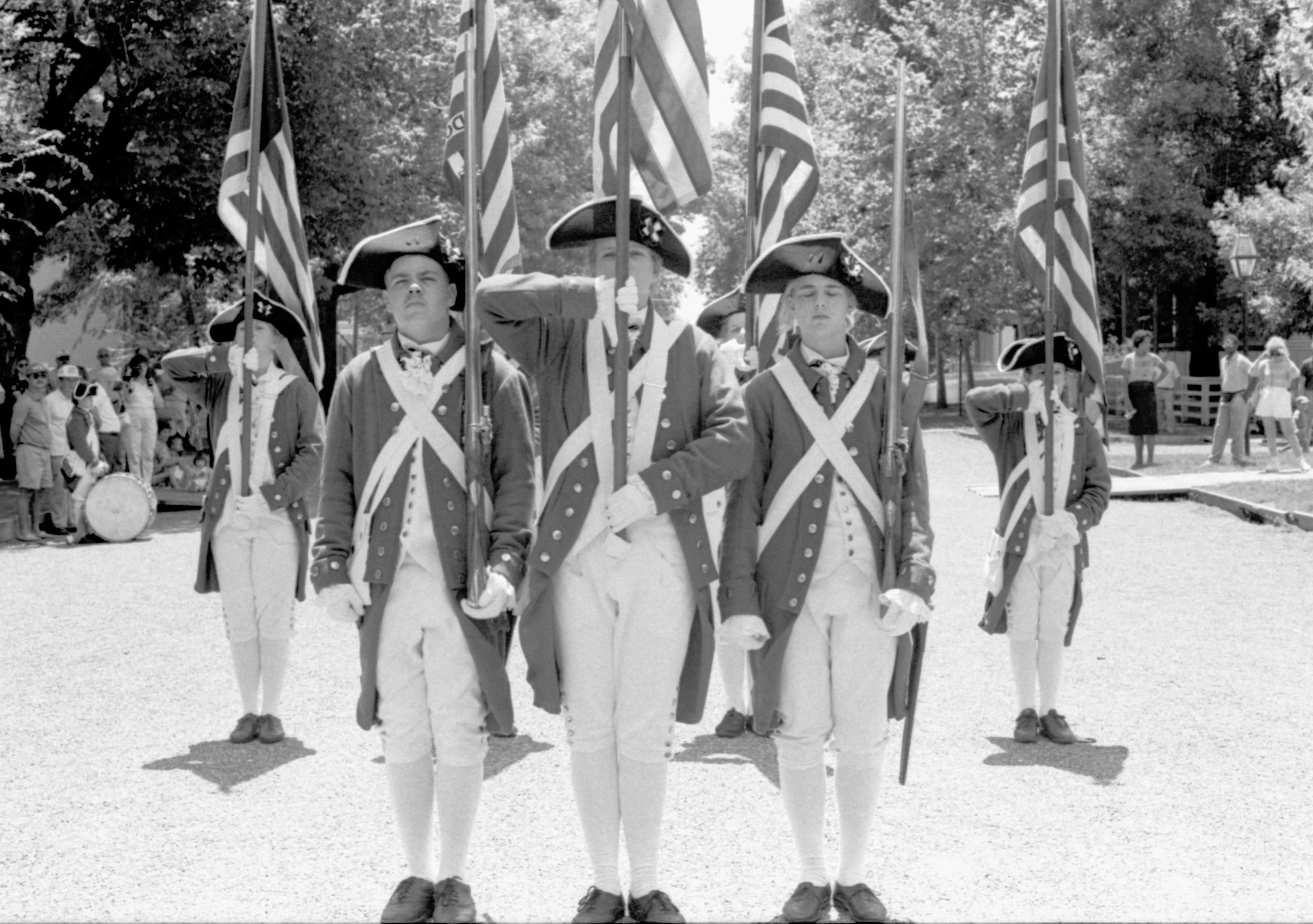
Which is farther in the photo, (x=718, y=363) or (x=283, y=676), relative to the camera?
(x=283, y=676)

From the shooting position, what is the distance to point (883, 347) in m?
5.50

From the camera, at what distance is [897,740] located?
7586 mm

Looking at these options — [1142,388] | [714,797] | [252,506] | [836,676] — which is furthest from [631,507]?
[1142,388]

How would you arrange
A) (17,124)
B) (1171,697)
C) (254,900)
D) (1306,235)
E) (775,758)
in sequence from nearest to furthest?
(254,900) → (775,758) → (1171,697) → (17,124) → (1306,235)

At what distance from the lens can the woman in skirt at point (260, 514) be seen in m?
7.77

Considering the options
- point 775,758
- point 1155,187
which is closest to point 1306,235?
point 1155,187

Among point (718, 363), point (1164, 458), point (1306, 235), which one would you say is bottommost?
point (1164, 458)

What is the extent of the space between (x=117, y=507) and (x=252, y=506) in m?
10.6

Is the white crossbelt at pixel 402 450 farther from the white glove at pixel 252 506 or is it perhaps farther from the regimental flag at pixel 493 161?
the white glove at pixel 252 506

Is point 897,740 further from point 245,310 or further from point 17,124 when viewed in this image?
point 17,124

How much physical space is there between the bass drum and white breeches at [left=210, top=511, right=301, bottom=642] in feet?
33.8

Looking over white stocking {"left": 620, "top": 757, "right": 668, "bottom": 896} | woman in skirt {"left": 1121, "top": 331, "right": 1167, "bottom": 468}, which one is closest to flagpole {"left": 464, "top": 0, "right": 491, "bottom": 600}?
white stocking {"left": 620, "top": 757, "right": 668, "bottom": 896}

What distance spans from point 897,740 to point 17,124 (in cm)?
1599

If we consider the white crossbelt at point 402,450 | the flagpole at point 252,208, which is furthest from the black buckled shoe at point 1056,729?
the flagpole at point 252,208
